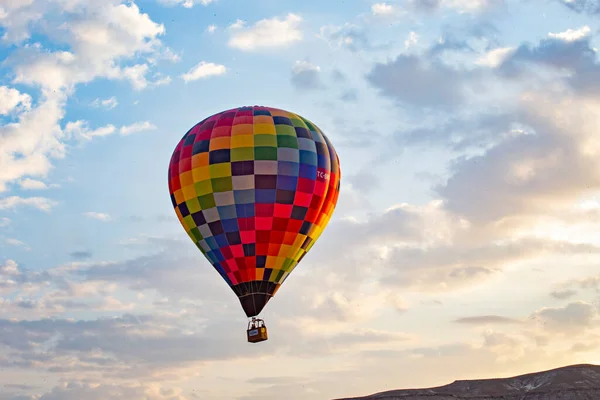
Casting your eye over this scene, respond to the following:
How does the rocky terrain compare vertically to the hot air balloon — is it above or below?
below

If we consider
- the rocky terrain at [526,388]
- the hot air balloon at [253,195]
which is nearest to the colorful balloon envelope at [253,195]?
the hot air balloon at [253,195]

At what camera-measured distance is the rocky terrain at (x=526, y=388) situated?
6256 inches

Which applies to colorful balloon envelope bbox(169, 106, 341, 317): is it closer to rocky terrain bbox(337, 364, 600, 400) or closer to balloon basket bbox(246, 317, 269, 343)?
balloon basket bbox(246, 317, 269, 343)

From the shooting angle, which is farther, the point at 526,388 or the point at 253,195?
the point at 526,388

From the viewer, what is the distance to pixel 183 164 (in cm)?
6375

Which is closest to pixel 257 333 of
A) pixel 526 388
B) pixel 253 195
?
pixel 253 195

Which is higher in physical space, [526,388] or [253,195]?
[253,195]

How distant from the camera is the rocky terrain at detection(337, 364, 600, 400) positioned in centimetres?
15891

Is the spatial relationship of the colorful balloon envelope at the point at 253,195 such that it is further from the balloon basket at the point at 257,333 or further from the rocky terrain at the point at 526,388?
the rocky terrain at the point at 526,388

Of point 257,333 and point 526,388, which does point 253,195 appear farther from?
point 526,388

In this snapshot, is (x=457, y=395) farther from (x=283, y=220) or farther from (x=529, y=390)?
(x=283, y=220)

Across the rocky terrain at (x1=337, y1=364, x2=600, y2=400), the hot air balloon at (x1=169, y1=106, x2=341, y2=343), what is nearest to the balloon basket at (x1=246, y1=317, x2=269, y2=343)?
the hot air balloon at (x1=169, y1=106, x2=341, y2=343)

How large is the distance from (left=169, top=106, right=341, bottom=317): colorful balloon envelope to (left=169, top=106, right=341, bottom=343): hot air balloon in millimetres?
71

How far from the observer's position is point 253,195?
61188 mm
